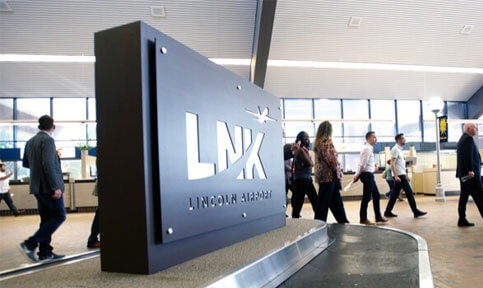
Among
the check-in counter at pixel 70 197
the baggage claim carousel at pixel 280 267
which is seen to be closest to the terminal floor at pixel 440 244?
the baggage claim carousel at pixel 280 267

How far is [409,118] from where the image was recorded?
16469mm

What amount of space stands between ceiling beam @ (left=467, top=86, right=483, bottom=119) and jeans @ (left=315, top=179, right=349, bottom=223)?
1458 centimetres

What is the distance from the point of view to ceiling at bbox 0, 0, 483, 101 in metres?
9.45

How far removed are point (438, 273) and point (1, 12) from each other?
10.9m

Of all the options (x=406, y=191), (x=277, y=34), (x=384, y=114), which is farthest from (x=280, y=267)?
(x=384, y=114)

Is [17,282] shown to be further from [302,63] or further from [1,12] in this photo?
[302,63]

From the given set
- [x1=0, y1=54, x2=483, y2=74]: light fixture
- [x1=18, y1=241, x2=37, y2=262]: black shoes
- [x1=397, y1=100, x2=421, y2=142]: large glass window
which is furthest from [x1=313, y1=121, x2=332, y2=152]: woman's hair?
[x1=397, y1=100, x2=421, y2=142]: large glass window

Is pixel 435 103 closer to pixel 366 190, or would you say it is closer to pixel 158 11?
pixel 366 190

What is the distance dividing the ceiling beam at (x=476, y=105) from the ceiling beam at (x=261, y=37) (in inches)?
405

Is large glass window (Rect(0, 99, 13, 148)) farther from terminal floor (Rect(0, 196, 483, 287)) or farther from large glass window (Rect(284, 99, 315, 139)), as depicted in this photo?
large glass window (Rect(284, 99, 315, 139))

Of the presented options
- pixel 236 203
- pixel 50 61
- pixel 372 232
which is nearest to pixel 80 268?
pixel 236 203

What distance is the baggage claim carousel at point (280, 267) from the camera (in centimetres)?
110

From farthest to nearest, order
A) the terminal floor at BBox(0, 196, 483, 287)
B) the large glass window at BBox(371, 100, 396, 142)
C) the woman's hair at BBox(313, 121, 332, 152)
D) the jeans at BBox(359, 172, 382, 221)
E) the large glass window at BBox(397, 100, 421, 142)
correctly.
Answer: the large glass window at BBox(397, 100, 421, 142) → the large glass window at BBox(371, 100, 396, 142) → the jeans at BBox(359, 172, 382, 221) → the woman's hair at BBox(313, 121, 332, 152) → the terminal floor at BBox(0, 196, 483, 287)

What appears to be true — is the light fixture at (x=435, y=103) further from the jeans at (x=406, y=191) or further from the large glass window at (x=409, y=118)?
the large glass window at (x=409, y=118)
